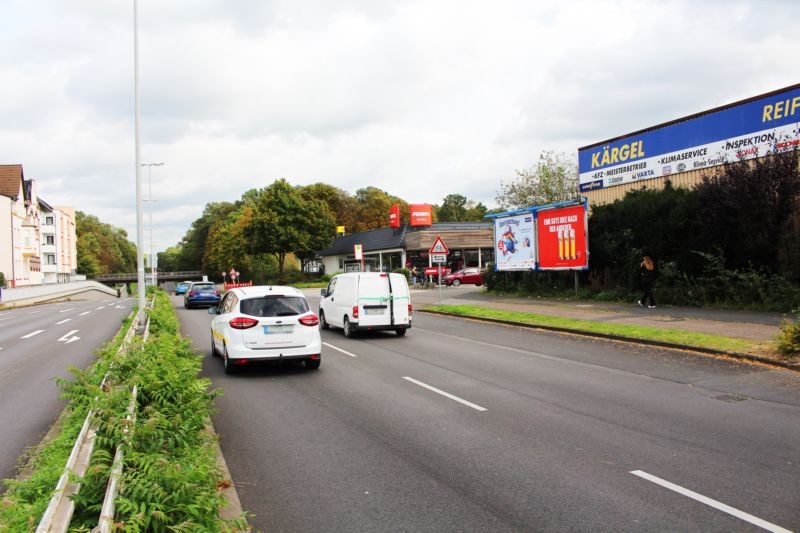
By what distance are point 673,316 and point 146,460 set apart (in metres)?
16.4

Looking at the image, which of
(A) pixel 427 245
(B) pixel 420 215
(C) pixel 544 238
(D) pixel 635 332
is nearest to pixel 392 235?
(B) pixel 420 215

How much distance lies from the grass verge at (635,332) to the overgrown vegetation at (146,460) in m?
10.0

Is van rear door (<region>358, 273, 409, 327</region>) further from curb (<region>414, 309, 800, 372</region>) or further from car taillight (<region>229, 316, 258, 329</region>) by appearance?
car taillight (<region>229, 316, 258, 329</region>)

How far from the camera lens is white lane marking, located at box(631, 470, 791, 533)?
4.25 meters

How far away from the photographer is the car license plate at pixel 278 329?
10828mm

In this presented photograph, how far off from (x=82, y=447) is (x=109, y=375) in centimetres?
246

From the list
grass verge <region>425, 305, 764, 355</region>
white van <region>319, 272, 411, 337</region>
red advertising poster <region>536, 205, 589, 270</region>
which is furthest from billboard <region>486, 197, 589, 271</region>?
white van <region>319, 272, 411, 337</region>

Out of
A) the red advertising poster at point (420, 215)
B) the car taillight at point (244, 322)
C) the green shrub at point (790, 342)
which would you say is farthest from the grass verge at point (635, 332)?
the red advertising poster at point (420, 215)

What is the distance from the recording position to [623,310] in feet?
64.0

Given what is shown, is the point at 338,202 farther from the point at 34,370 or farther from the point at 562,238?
the point at 34,370

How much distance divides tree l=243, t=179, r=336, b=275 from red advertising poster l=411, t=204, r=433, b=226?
15.3 meters

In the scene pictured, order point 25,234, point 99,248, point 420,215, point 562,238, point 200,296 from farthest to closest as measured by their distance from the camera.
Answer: point 99,248, point 25,234, point 420,215, point 200,296, point 562,238

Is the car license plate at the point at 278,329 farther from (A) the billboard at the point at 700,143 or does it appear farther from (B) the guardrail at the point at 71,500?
(A) the billboard at the point at 700,143

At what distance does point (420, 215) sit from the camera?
5466 centimetres
